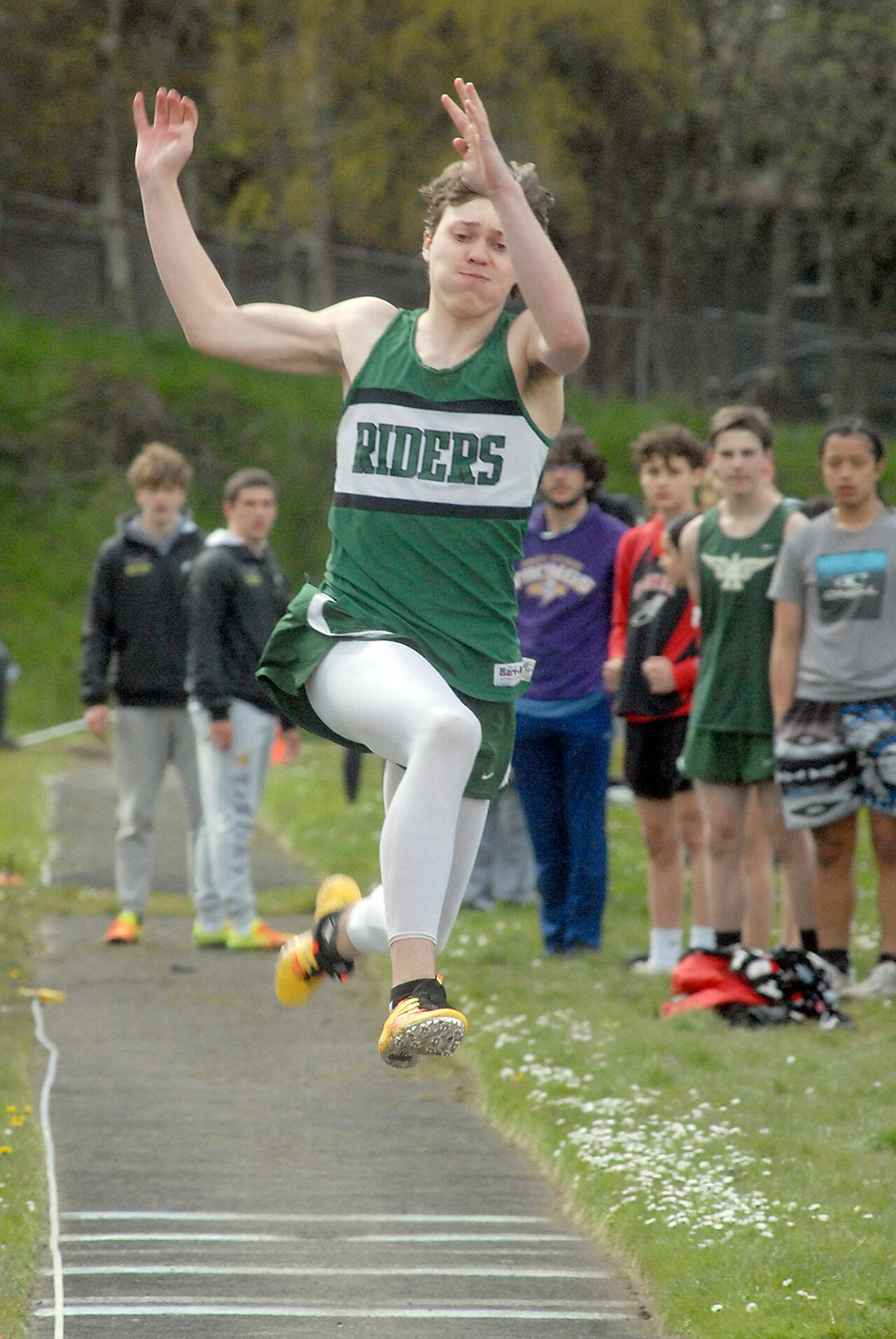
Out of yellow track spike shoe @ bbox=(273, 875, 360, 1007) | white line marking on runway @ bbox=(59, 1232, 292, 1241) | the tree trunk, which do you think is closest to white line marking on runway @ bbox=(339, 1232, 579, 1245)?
white line marking on runway @ bbox=(59, 1232, 292, 1241)

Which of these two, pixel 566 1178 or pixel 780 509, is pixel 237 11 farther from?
pixel 566 1178

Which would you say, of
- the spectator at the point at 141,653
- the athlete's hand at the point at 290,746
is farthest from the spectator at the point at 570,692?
the spectator at the point at 141,653

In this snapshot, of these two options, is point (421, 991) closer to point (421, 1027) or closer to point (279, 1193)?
point (421, 1027)

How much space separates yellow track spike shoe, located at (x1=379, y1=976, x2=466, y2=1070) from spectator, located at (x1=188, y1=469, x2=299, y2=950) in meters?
Answer: 5.15

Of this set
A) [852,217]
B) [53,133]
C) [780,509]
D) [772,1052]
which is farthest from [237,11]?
[772,1052]

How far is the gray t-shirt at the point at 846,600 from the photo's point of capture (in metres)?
7.61

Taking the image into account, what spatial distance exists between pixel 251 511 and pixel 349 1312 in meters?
5.20

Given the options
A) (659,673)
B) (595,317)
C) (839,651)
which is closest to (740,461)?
(839,651)

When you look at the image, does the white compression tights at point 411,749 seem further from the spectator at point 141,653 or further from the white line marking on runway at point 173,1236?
the spectator at point 141,653

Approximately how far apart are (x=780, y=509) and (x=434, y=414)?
158 inches

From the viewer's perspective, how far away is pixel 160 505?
9648mm

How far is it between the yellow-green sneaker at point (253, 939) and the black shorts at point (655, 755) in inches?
85.6

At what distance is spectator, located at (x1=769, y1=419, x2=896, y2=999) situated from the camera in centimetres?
760

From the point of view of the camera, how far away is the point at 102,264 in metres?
27.6
